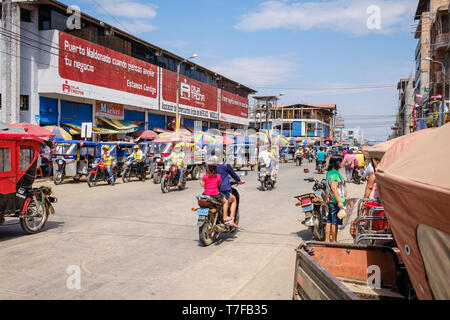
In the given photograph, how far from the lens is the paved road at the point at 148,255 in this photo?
16.1 feet

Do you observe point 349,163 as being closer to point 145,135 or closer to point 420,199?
point 145,135

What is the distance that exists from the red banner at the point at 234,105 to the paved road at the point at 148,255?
38075 millimetres

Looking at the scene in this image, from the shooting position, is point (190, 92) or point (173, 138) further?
point (190, 92)

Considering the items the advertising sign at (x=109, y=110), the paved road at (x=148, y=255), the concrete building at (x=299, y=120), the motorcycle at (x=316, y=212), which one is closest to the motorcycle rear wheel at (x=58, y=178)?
the paved road at (x=148, y=255)

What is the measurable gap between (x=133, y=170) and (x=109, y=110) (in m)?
11.5

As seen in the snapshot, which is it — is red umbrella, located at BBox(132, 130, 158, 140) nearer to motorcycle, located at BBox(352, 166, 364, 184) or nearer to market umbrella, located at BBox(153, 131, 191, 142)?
market umbrella, located at BBox(153, 131, 191, 142)

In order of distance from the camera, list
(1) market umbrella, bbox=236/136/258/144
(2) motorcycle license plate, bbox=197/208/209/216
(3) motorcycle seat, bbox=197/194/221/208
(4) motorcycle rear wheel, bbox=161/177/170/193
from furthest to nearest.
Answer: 1. (1) market umbrella, bbox=236/136/258/144
2. (4) motorcycle rear wheel, bbox=161/177/170/193
3. (3) motorcycle seat, bbox=197/194/221/208
4. (2) motorcycle license plate, bbox=197/208/209/216

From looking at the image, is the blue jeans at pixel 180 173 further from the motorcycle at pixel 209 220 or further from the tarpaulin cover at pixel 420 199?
the tarpaulin cover at pixel 420 199

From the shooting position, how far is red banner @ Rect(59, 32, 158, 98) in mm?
22656

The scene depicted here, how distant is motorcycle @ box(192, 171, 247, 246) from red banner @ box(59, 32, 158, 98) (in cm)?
1791

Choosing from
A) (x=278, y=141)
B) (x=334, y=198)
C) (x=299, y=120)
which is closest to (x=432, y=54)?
(x=278, y=141)

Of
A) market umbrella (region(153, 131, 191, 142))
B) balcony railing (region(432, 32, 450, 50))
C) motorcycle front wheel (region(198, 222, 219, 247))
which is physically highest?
balcony railing (region(432, 32, 450, 50))

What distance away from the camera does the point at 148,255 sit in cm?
649

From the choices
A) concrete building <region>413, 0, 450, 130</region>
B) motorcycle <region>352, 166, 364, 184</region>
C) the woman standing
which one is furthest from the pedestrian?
concrete building <region>413, 0, 450, 130</region>
